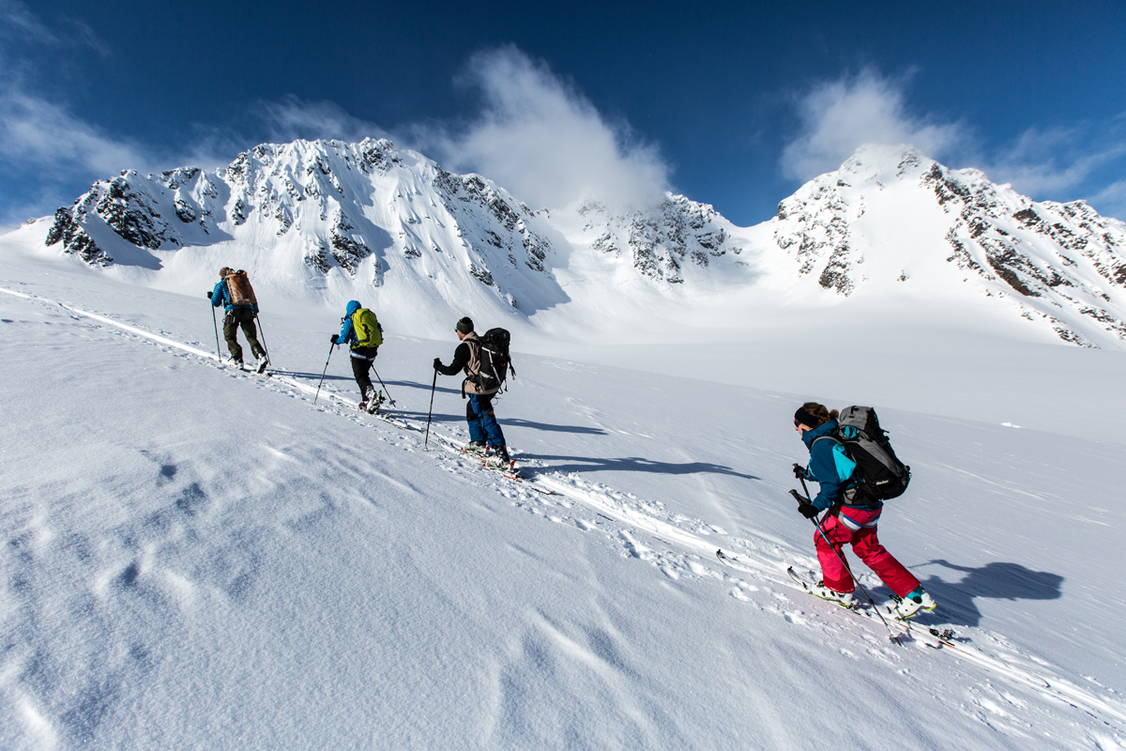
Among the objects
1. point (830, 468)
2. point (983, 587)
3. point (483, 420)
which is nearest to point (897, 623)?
point (830, 468)

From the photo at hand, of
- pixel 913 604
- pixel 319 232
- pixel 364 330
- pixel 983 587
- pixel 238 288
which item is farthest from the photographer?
pixel 319 232

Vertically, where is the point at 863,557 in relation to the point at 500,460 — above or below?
above

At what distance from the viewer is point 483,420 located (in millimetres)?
6414

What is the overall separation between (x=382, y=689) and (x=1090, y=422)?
119ft

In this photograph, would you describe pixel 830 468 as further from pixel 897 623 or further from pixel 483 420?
pixel 483 420

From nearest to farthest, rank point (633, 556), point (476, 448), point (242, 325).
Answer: point (633, 556)
point (476, 448)
point (242, 325)

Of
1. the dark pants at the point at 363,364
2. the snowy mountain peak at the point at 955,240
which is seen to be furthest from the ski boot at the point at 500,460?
the snowy mountain peak at the point at 955,240

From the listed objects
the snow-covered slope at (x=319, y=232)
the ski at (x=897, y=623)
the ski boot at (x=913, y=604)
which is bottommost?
the ski at (x=897, y=623)

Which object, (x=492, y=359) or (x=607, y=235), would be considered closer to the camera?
(x=492, y=359)

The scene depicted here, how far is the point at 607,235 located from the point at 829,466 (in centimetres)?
15305

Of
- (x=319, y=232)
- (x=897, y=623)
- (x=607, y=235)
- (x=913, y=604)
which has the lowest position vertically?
(x=897, y=623)

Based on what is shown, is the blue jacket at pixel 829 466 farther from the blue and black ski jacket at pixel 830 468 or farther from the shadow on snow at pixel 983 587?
the shadow on snow at pixel 983 587

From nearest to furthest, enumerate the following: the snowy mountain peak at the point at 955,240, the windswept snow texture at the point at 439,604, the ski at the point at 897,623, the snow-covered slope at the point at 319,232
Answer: the windswept snow texture at the point at 439,604 < the ski at the point at 897,623 < the snow-covered slope at the point at 319,232 < the snowy mountain peak at the point at 955,240

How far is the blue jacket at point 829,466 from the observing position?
3871 millimetres
